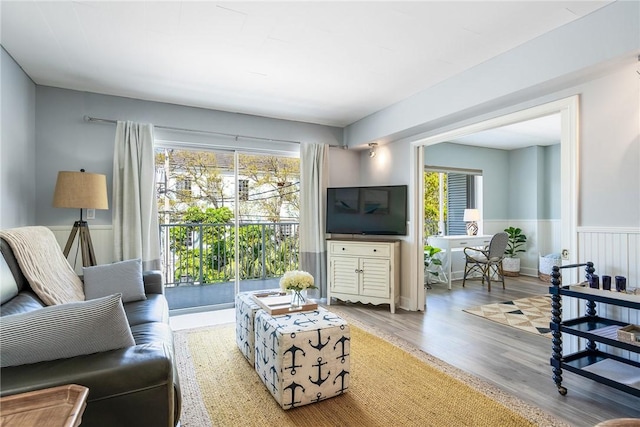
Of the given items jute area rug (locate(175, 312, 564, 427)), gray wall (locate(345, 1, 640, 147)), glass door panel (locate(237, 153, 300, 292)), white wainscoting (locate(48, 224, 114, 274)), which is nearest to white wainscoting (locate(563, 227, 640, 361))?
jute area rug (locate(175, 312, 564, 427))

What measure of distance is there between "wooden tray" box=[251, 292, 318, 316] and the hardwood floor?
1.19 m

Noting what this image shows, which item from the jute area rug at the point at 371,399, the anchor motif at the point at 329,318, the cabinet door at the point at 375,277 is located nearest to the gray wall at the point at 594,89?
the jute area rug at the point at 371,399

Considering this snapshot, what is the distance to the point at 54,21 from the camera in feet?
7.16

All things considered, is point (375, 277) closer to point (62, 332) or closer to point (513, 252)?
point (62, 332)

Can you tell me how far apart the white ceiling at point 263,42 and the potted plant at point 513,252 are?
4205 mm

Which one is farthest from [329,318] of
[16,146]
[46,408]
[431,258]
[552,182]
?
[552,182]

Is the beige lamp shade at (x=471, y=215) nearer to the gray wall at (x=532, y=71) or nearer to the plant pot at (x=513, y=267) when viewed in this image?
the plant pot at (x=513, y=267)

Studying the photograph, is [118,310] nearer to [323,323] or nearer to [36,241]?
[323,323]

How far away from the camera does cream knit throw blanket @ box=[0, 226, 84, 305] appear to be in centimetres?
187

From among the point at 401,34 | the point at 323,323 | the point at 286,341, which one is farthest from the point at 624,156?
the point at 286,341

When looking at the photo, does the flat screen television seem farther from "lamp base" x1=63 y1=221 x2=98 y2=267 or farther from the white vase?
"lamp base" x1=63 y1=221 x2=98 y2=267

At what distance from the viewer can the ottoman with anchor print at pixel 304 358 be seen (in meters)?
1.90

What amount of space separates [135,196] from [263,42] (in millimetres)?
2135

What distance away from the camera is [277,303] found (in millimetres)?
2424
